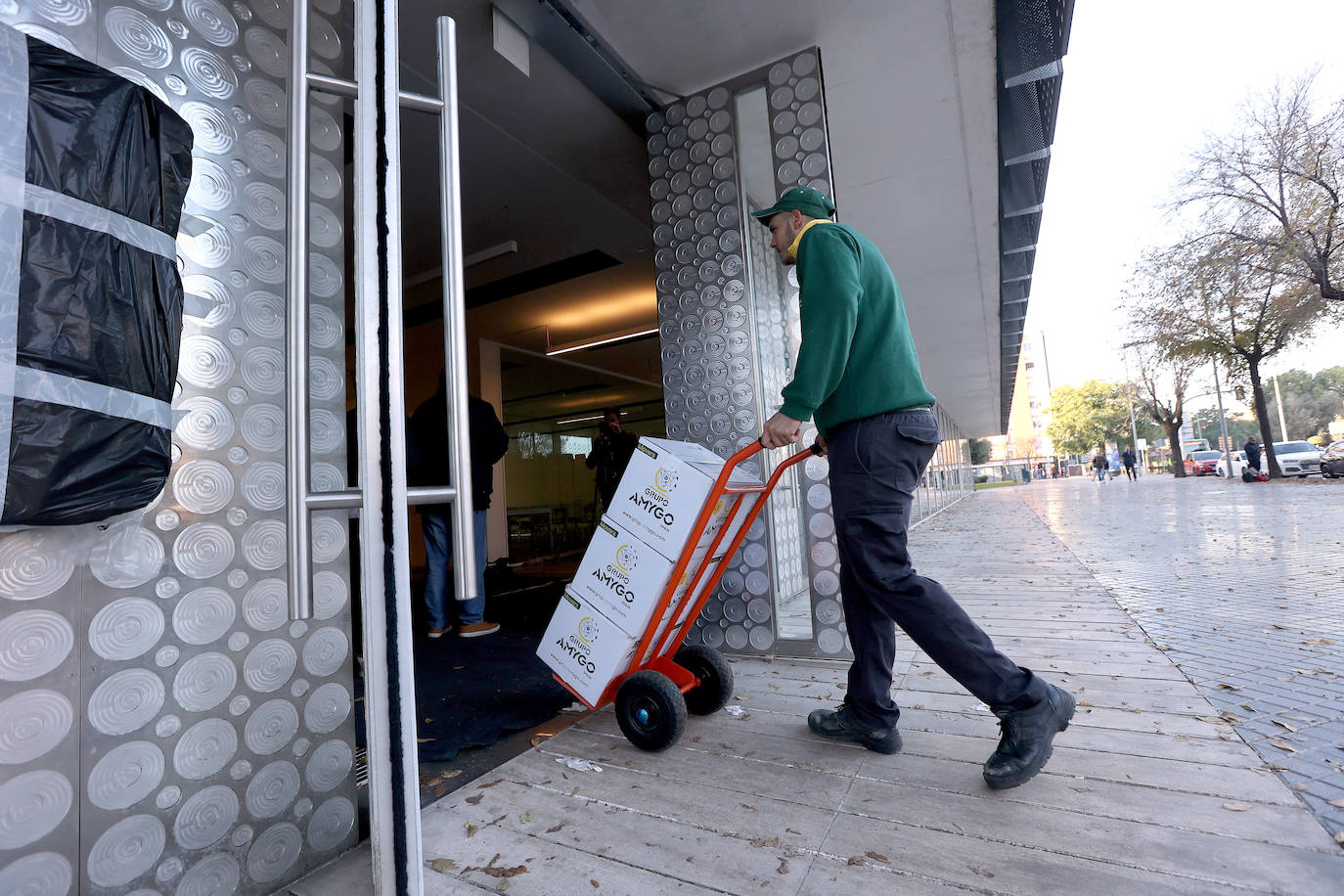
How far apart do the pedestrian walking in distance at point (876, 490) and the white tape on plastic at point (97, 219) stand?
1.55 meters

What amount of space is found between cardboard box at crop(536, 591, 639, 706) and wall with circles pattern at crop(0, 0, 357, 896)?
81cm

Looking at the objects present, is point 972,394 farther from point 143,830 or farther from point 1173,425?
point 143,830

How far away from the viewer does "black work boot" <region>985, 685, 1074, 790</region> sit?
5.77ft

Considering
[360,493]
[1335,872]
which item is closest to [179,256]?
[360,493]

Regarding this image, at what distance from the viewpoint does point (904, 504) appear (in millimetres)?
2010

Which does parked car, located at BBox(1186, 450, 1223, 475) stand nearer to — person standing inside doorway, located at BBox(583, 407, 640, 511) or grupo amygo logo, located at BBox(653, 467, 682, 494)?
person standing inside doorway, located at BBox(583, 407, 640, 511)

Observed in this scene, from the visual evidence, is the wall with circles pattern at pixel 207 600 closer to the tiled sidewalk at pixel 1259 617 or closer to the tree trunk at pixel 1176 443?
the tiled sidewalk at pixel 1259 617

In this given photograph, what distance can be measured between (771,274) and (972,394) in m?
19.2

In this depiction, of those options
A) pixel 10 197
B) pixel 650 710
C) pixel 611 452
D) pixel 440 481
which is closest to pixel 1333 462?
pixel 611 452

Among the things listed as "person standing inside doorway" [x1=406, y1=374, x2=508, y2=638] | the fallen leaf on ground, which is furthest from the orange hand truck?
"person standing inside doorway" [x1=406, y1=374, x2=508, y2=638]

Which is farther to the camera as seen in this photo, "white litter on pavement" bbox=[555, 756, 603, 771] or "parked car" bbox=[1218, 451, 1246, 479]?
"parked car" bbox=[1218, 451, 1246, 479]

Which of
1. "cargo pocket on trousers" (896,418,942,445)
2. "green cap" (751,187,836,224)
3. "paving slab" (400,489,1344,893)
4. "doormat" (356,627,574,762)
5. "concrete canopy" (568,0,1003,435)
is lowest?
"paving slab" (400,489,1344,893)

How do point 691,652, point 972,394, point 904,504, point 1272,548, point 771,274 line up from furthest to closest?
point 972,394 → point 1272,548 → point 771,274 → point 691,652 → point 904,504

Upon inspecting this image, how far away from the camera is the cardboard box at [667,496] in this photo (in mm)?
2098
